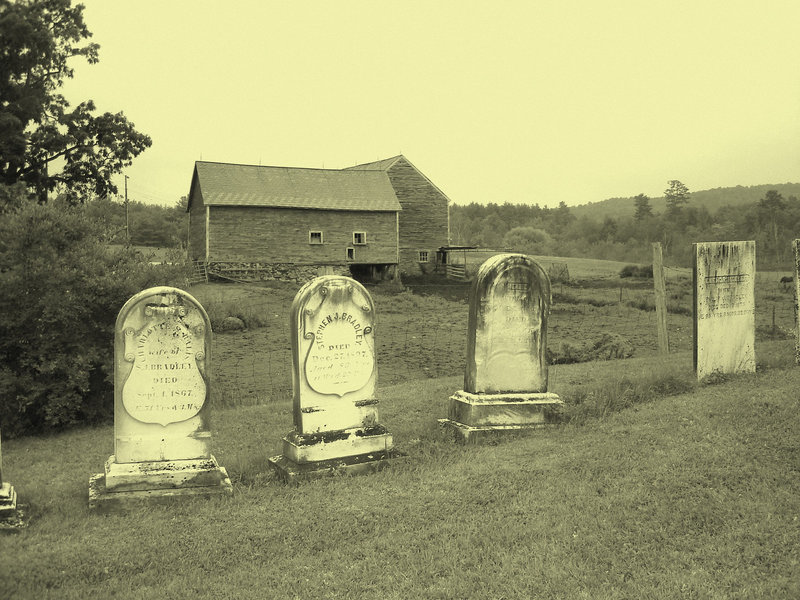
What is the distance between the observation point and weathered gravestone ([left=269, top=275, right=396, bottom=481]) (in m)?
7.08

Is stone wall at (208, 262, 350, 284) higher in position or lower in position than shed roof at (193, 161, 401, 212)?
lower

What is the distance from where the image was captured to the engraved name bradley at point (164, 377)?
6473 mm

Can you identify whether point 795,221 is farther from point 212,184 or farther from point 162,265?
point 162,265

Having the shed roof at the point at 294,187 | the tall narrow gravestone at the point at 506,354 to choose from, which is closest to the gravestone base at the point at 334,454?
the tall narrow gravestone at the point at 506,354

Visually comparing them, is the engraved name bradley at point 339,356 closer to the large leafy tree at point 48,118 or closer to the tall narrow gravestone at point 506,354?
the tall narrow gravestone at point 506,354

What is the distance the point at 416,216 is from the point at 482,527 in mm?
38202

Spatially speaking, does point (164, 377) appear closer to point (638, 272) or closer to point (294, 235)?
point (294, 235)

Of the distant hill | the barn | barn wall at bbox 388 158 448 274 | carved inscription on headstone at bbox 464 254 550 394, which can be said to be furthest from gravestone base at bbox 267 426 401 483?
the distant hill

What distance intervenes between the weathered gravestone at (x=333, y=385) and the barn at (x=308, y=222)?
28672 mm

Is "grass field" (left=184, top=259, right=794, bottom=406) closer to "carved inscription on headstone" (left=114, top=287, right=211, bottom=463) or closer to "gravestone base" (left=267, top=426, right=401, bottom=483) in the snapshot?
"gravestone base" (left=267, top=426, right=401, bottom=483)

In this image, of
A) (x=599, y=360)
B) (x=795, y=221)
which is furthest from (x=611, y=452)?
(x=795, y=221)

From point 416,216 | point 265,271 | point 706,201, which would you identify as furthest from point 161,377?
point 706,201

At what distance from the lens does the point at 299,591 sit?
4465mm

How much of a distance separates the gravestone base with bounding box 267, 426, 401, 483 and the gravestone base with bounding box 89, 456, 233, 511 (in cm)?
69
